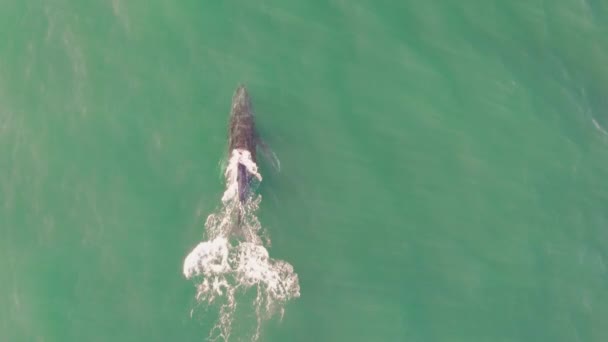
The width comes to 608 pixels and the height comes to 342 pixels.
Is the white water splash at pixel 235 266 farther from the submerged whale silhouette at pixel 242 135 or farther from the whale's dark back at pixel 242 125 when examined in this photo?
the whale's dark back at pixel 242 125

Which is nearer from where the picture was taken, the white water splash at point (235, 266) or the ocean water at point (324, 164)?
the white water splash at point (235, 266)

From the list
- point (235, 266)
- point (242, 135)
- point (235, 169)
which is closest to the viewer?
point (235, 266)

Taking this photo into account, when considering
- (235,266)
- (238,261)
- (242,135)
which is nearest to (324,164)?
(242,135)

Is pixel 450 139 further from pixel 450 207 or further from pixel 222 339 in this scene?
pixel 222 339

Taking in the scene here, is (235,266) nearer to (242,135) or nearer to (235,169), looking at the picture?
(235,169)

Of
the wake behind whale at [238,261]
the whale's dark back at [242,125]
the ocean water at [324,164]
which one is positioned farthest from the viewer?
the whale's dark back at [242,125]

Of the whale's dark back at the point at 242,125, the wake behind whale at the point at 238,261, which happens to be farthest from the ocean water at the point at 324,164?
the whale's dark back at the point at 242,125

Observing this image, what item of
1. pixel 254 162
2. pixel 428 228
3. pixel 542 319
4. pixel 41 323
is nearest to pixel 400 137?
pixel 428 228
